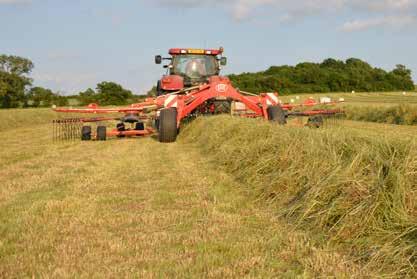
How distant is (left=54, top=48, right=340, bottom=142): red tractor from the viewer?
12562mm

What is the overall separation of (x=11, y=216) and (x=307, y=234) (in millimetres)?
2544

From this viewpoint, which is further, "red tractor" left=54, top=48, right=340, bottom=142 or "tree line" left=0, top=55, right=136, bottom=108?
"tree line" left=0, top=55, right=136, bottom=108

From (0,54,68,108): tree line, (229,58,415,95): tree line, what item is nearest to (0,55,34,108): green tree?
(0,54,68,108): tree line

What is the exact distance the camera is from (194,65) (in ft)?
53.3

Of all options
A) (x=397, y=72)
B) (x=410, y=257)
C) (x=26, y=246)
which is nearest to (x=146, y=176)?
(x=26, y=246)

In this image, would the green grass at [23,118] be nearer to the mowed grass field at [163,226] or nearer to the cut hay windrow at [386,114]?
the cut hay windrow at [386,114]

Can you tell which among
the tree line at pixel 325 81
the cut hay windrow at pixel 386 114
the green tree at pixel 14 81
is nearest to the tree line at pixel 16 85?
the green tree at pixel 14 81

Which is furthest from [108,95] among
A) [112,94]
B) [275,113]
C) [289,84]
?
[275,113]

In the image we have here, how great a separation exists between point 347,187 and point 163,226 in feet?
4.98

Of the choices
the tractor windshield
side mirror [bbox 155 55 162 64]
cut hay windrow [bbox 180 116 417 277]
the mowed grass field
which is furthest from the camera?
the tractor windshield

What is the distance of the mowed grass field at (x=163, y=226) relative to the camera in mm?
3211

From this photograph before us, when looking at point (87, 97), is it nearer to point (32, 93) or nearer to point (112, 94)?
point (112, 94)

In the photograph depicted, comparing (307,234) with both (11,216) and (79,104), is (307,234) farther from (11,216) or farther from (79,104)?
(79,104)

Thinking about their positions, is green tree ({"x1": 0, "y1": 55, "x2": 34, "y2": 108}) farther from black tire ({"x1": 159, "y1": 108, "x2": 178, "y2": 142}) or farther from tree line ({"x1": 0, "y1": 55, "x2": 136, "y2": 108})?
black tire ({"x1": 159, "y1": 108, "x2": 178, "y2": 142})
